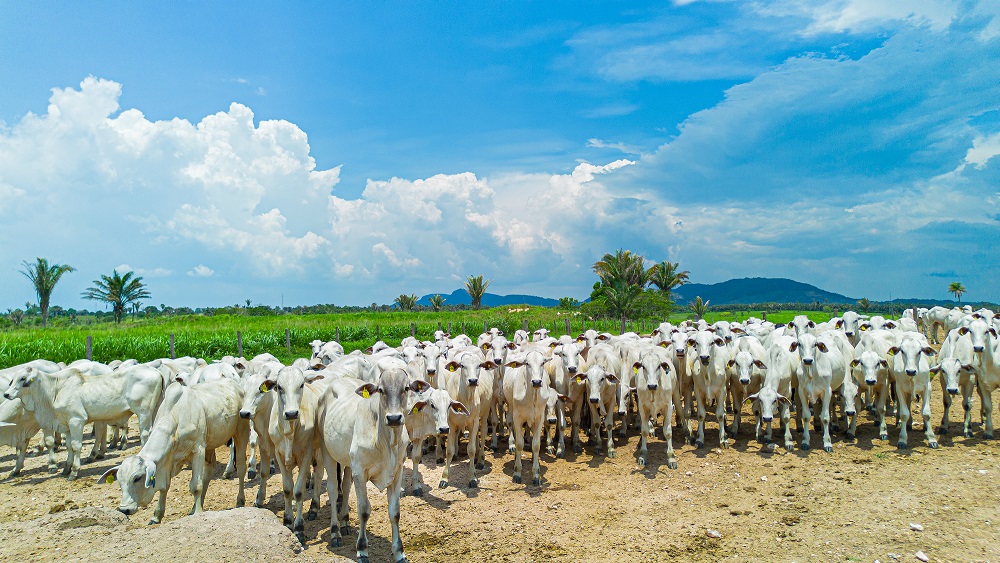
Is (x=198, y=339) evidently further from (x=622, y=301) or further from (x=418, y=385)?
(x=622, y=301)

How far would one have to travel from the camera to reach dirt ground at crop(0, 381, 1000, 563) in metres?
7.20

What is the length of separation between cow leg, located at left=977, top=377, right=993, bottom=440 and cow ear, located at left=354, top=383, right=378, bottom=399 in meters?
12.5

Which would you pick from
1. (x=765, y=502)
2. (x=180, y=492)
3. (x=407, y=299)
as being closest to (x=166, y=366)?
(x=180, y=492)

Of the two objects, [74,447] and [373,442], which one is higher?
Result: [373,442]

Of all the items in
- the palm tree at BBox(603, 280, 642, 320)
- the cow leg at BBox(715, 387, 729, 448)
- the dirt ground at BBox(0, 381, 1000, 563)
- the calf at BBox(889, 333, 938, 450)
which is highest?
the palm tree at BBox(603, 280, 642, 320)

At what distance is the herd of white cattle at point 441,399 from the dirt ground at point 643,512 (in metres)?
0.46

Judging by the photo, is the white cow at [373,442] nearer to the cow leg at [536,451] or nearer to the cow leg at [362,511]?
the cow leg at [362,511]

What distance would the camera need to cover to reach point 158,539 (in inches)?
265

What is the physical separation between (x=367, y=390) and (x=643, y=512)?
16.4 ft

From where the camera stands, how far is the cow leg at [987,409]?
38.1 ft

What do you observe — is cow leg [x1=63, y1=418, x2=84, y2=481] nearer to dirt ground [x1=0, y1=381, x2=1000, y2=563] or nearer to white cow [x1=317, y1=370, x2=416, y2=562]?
dirt ground [x1=0, y1=381, x2=1000, y2=563]

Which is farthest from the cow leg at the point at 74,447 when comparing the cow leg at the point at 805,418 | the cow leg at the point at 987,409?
the cow leg at the point at 987,409

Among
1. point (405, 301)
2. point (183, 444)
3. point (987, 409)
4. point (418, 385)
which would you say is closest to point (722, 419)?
point (987, 409)

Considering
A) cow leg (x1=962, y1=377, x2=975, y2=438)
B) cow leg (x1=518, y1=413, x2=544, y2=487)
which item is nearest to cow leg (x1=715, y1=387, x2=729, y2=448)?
cow leg (x1=518, y1=413, x2=544, y2=487)
